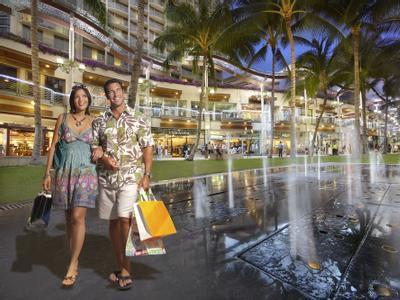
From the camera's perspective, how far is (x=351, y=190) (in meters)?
6.36

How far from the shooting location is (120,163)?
6.84 feet

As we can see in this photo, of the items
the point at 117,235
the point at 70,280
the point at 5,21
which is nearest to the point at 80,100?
the point at 117,235

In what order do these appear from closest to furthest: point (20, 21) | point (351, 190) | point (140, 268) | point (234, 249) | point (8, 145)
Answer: point (140, 268) < point (234, 249) < point (351, 190) < point (8, 145) < point (20, 21)

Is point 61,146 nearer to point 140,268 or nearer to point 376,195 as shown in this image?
point 140,268

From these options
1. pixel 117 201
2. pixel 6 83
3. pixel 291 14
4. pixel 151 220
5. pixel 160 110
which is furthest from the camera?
pixel 160 110

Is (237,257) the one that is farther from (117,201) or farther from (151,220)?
(117,201)

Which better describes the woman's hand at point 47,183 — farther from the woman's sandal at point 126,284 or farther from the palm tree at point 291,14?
the palm tree at point 291,14

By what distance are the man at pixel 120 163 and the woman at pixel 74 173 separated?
3.7 inches

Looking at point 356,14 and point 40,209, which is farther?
point 356,14

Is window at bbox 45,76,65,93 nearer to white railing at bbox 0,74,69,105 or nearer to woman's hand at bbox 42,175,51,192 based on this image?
white railing at bbox 0,74,69,105

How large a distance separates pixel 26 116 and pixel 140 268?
77.1 feet

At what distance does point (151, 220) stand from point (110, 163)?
57 centimetres

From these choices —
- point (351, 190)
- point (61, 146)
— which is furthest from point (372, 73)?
point (61, 146)

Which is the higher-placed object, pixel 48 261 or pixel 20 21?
pixel 20 21
